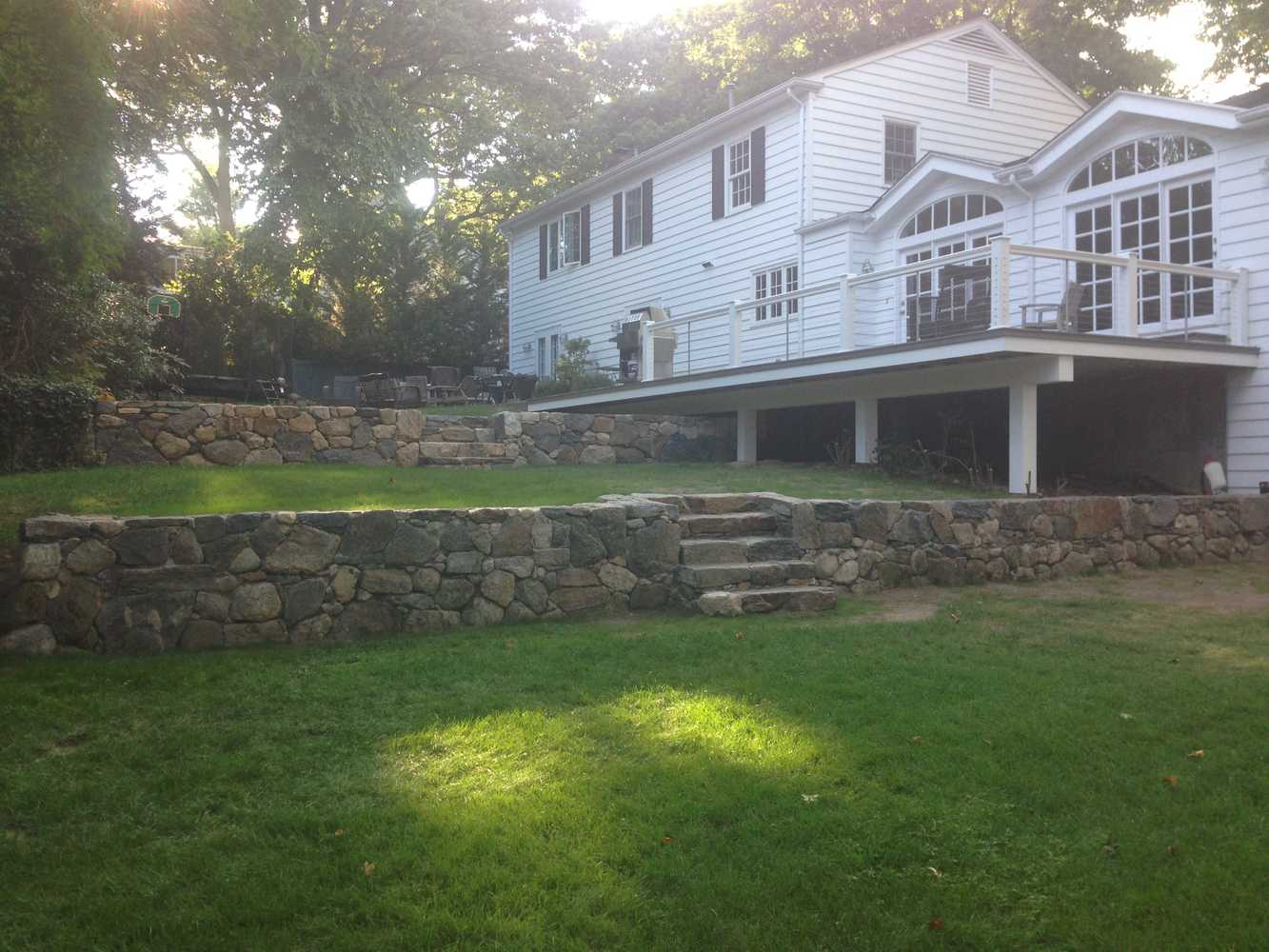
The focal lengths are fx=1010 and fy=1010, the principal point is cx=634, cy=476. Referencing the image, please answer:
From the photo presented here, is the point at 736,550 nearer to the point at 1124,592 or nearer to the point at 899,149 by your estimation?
the point at 1124,592

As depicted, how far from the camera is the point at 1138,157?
12898mm


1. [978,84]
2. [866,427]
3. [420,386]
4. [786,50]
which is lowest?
[866,427]

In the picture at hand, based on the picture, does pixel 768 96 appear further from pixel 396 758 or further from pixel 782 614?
pixel 396 758

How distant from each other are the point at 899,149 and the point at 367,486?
462 inches

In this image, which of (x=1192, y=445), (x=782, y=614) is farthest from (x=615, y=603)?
(x=1192, y=445)

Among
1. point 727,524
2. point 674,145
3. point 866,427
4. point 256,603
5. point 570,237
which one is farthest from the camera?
point 570,237

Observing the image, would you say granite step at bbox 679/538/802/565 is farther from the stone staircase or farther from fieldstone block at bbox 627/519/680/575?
fieldstone block at bbox 627/519/680/575

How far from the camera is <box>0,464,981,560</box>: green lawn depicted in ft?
26.3

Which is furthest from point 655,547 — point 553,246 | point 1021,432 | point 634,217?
point 553,246

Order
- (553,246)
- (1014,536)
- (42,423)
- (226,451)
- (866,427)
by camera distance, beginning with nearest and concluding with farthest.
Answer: (1014,536) < (42,423) < (226,451) < (866,427) < (553,246)

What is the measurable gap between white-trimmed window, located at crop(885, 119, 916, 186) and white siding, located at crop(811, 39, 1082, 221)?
Answer: 0.12m

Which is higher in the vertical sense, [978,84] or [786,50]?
[786,50]

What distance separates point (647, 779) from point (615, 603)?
3.58m

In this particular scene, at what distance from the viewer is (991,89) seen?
1822cm
